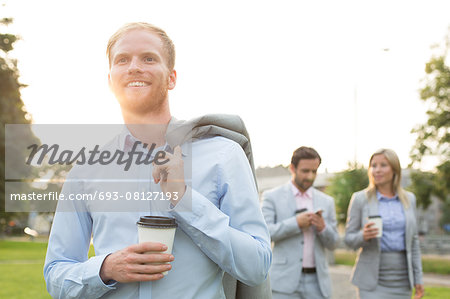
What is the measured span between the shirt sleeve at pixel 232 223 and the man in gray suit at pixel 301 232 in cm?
360

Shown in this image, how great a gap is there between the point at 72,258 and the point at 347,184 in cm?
2314

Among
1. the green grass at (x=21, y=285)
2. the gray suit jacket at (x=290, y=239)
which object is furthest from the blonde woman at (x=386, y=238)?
the green grass at (x=21, y=285)

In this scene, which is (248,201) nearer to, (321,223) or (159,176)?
(159,176)

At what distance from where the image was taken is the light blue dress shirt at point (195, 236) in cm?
177

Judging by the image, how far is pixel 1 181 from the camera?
3241 cm

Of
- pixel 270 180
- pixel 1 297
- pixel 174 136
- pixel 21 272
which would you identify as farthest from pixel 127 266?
pixel 270 180

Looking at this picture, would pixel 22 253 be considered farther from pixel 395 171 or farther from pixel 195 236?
pixel 195 236

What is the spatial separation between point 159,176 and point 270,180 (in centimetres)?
4125

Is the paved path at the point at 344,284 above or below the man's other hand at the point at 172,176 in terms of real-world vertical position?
below

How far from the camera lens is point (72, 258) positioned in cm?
205

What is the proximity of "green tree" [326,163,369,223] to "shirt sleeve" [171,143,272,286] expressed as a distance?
→ 2255cm

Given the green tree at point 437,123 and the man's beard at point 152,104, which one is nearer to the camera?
the man's beard at point 152,104

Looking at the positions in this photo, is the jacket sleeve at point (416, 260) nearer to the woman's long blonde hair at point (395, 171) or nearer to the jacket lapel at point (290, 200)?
the woman's long blonde hair at point (395, 171)

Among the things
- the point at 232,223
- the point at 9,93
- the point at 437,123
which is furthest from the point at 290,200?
the point at 9,93
